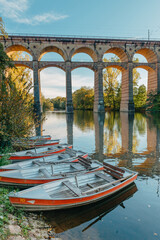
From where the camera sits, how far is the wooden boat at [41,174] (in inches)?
166

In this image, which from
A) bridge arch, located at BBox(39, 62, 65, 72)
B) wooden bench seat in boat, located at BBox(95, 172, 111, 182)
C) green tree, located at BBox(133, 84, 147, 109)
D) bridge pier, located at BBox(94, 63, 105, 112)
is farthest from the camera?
green tree, located at BBox(133, 84, 147, 109)

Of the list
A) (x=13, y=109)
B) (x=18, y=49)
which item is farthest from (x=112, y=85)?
(x=13, y=109)

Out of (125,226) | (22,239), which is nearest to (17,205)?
(22,239)

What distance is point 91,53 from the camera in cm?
3703

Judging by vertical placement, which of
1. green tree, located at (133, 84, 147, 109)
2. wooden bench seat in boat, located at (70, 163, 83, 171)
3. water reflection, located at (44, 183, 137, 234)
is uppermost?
green tree, located at (133, 84, 147, 109)

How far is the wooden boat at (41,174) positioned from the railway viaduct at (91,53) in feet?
98.8

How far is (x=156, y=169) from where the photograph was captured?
20.4 feet

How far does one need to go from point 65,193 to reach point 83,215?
70 cm

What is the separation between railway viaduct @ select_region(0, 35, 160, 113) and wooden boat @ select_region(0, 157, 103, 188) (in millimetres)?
30103

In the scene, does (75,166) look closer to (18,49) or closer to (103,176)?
(103,176)

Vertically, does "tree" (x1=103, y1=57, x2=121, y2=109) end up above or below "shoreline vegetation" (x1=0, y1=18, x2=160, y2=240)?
above

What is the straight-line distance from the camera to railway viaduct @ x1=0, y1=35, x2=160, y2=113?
1325 inches

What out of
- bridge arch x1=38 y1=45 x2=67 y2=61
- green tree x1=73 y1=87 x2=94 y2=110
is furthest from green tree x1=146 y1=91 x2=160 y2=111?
green tree x1=73 y1=87 x2=94 y2=110

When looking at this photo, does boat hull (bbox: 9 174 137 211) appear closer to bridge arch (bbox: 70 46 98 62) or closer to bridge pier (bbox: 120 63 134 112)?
bridge pier (bbox: 120 63 134 112)
